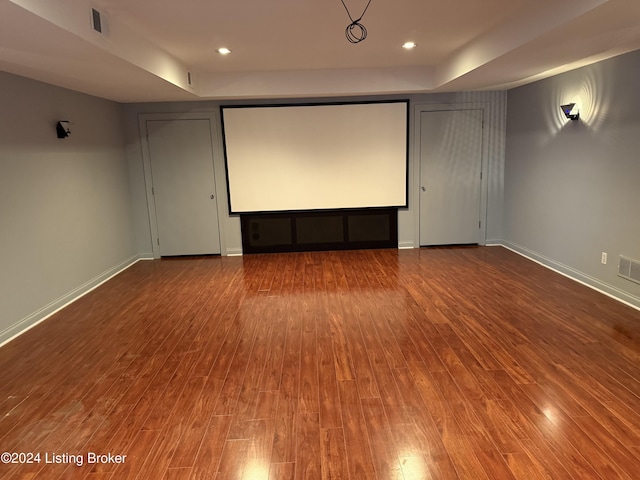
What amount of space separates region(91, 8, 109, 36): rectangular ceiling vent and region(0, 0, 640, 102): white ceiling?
23 mm

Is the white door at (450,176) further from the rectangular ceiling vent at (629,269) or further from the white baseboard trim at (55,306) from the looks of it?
the white baseboard trim at (55,306)

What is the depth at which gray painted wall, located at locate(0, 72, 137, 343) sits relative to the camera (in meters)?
3.94

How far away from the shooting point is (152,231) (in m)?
6.86

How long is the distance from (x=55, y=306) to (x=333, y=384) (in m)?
3.31

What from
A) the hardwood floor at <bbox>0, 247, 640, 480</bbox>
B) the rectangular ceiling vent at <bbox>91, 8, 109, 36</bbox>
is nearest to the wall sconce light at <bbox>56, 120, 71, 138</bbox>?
the hardwood floor at <bbox>0, 247, 640, 480</bbox>

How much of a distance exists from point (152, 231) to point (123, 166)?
107 cm

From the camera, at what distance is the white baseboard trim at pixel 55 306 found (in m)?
3.88

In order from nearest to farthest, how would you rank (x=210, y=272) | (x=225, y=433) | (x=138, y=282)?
1. (x=225, y=433)
2. (x=138, y=282)
3. (x=210, y=272)

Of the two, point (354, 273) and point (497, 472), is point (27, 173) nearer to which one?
point (354, 273)

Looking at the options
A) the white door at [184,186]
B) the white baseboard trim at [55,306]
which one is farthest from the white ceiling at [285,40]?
the white baseboard trim at [55,306]

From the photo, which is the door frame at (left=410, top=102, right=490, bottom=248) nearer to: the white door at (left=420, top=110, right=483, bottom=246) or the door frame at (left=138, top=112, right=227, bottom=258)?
the white door at (left=420, top=110, right=483, bottom=246)

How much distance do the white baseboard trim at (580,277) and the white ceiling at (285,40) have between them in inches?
91.0

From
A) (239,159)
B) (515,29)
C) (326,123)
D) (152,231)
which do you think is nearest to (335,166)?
(326,123)

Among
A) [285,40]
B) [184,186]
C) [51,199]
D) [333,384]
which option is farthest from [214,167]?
[333,384]
